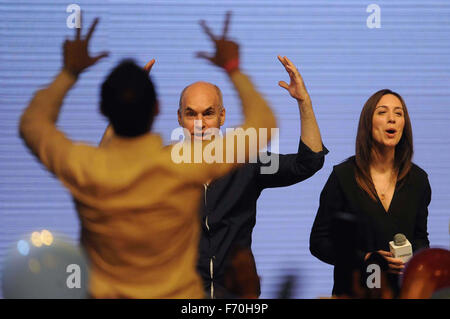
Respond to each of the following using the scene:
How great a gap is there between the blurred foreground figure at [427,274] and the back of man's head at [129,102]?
102 cm

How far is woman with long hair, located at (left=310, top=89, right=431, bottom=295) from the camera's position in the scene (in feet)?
7.85

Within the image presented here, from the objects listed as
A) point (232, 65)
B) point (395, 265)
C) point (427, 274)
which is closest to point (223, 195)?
point (395, 265)

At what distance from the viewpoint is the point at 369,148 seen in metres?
2.48

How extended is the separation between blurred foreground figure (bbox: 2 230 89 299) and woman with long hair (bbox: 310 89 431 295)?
40.6 inches

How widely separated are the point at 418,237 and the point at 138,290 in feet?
4.16

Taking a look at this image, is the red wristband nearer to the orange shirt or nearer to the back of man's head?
the orange shirt

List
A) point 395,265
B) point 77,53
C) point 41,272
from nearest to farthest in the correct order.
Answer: point 77,53 → point 41,272 → point 395,265

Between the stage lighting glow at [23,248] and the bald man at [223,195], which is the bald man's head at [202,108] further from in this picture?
the stage lighting glow at [23,248]

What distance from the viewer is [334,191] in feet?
8.07

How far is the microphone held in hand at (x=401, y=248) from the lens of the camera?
7.48 feet

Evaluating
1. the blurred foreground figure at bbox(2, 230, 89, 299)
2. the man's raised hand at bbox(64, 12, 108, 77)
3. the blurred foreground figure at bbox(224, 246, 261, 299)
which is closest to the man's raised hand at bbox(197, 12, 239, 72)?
the man's raised hand at bbox(64, 12, 108, 77)

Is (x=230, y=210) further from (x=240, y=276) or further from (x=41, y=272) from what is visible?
(x=41, y=272)

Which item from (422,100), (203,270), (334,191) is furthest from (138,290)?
(422,100)

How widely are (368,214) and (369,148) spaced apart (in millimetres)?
245
